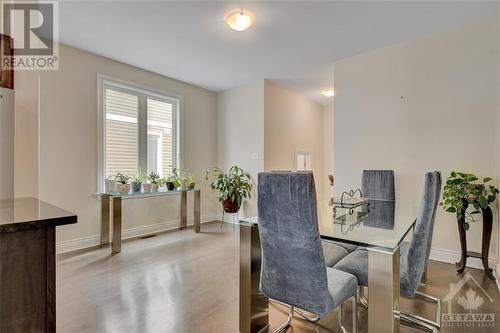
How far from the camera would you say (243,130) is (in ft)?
16.8

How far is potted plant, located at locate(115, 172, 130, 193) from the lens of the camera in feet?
12.0

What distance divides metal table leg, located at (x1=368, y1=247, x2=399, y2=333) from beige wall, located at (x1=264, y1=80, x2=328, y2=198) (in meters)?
3.51

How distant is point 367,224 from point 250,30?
248 cm

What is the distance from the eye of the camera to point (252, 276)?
1.73 metres

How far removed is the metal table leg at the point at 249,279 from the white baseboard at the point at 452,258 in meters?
2.52

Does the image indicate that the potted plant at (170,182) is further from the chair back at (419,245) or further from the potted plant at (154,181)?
the chair back at (419,245)

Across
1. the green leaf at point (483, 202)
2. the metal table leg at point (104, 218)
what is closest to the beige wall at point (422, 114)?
the green leaf at point (483, 202)

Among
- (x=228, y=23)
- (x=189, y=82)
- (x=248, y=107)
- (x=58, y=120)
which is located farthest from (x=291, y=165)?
(x=58, y=120)

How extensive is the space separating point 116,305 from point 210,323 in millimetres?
822

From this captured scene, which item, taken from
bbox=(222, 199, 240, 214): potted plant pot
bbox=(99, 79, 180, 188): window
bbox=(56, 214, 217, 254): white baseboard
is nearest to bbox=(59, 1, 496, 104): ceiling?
bbox=(99, 79, 180, 188): window

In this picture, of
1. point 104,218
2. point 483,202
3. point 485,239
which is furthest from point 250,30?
point 485,239

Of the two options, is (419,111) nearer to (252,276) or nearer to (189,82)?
(252,276)

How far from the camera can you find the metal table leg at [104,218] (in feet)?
11.8

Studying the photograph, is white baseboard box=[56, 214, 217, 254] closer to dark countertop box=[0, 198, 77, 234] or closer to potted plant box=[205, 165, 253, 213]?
potted plant box=[205, 165, 253, 213]
